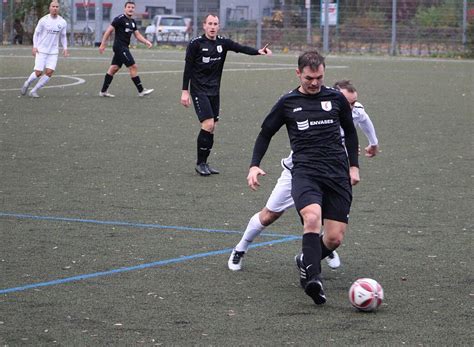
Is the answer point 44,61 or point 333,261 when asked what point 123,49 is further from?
point 333,261

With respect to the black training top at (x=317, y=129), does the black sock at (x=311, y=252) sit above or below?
below

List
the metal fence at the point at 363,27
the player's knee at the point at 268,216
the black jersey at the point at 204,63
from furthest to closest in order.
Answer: the metal fence at the point at 363,27, the black jersey at the point at 204,63, the player's knee at the point at 268,216

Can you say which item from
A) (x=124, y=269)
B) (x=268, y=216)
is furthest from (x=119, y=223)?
(x=268, y=216)

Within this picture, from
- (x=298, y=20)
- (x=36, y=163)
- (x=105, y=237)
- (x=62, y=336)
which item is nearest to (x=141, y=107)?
(x=36, y=163)

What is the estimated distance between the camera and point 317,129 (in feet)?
25.7

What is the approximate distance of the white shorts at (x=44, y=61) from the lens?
2362 cm

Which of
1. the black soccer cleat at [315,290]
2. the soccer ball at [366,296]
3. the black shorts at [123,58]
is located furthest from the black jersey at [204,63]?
the black shorts at [123,58]

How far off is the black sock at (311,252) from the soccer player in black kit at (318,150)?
0.15m

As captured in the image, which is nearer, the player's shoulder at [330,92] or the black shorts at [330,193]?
the black shorts at [330,193]

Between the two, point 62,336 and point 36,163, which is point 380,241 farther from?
point 36,163

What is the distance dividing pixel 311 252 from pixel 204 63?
6860 millimetres

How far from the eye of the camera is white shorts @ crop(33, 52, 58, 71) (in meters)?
23.6

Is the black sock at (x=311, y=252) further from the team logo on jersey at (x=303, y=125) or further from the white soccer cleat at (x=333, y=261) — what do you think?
the white soccer cleat at (x=333, y=261)

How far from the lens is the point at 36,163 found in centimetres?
1431
